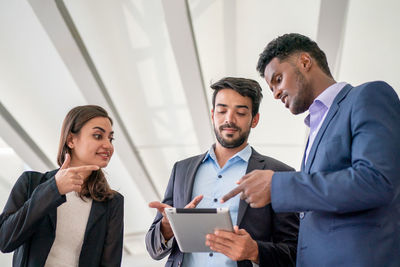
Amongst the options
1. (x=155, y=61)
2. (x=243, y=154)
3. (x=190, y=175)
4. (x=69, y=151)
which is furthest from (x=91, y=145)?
(x=155, y=61)

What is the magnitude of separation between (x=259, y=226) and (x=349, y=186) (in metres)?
0.98

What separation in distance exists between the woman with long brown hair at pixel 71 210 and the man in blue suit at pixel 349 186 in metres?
1.13

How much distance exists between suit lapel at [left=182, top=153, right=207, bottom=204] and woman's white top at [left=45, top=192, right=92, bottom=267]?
25.7 inches

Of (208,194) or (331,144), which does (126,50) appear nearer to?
(208,194)

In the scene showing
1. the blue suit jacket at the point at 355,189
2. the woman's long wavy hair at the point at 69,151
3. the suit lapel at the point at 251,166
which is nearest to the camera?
the blue suit jacket at the point at 355,189

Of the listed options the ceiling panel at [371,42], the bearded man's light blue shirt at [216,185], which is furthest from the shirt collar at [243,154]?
the ceiling panel at [371,42]

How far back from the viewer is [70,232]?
250cm

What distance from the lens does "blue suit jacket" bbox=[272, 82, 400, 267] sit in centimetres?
158

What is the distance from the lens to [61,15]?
18.3ft

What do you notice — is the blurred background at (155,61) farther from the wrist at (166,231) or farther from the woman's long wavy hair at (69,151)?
the wrist at (166,231)

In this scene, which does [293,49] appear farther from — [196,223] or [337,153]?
[196,223]

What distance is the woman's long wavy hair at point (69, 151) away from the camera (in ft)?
8.95

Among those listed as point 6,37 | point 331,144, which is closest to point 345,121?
point 331,144

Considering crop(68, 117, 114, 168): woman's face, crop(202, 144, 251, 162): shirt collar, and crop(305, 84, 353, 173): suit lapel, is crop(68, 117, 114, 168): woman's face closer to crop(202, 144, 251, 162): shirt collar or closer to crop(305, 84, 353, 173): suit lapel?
crop(202, 144, 251, 162): shirt collar
